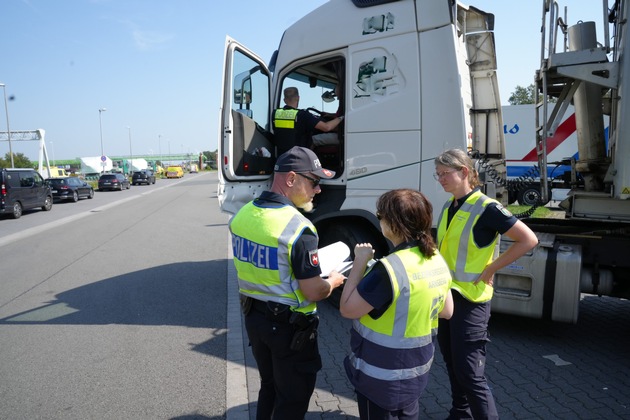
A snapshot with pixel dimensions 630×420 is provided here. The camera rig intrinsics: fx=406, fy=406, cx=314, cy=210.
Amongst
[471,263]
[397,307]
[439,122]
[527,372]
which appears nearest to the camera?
[397,307]

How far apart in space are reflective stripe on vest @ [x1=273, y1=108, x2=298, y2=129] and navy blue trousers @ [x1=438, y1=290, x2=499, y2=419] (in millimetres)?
2806

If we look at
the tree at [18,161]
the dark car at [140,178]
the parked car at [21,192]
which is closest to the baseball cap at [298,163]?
the parked car at [21,192]

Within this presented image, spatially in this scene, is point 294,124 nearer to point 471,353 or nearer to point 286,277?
point 286,277

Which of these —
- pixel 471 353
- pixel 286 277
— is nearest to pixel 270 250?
pixel 286 277

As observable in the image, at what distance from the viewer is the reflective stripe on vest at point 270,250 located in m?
1.96

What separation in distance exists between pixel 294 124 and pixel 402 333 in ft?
10.5

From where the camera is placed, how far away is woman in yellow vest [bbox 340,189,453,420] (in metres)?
1.73

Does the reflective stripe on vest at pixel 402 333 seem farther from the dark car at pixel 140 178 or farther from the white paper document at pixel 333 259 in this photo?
the dark car at pixel 140 178

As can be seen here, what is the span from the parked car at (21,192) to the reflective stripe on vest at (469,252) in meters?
16.8

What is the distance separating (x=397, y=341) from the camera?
5.84ft

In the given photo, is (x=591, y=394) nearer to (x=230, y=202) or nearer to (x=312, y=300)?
(x=312, y=300)

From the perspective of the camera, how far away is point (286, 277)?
2.00 metres

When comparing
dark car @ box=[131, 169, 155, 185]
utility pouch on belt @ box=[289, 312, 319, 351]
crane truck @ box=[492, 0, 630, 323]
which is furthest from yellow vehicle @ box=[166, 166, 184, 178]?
utility pouch on belt @ box=[289, 312, 319, 351]

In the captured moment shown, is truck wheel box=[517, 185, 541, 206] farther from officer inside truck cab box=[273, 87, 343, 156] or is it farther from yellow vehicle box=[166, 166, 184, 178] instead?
yellow vehicle box=[166, 166, 184, 178]
